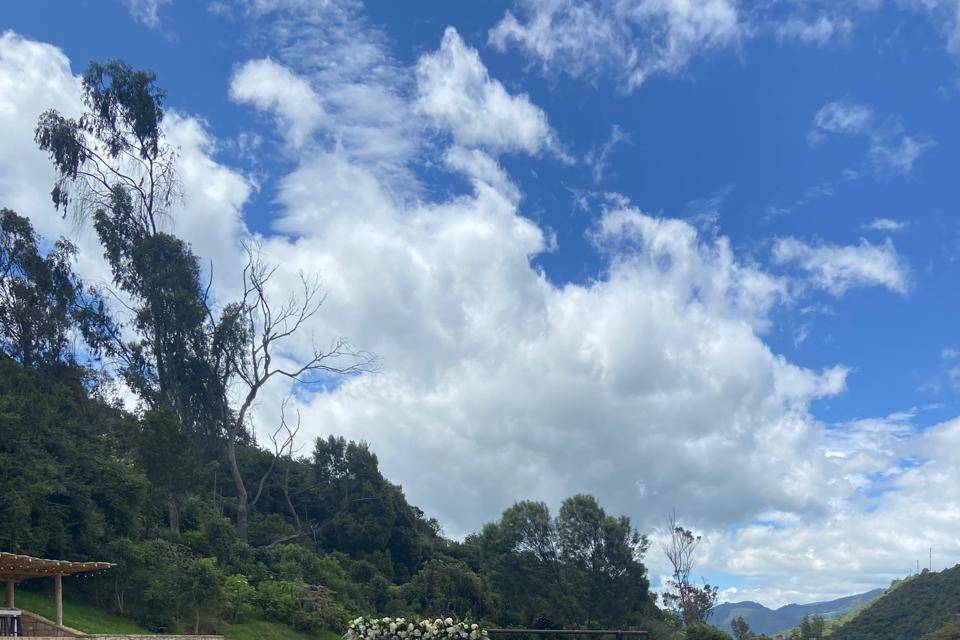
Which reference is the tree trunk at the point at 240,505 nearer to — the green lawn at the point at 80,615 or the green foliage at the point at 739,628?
the green lawn at the point at 80,615

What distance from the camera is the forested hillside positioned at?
5056 cm

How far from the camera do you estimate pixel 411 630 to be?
738 inches

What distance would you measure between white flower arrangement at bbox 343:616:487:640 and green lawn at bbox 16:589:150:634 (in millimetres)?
6008

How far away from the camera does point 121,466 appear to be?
82.5 ft

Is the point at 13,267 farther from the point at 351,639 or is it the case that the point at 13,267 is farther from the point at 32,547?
the point at 351,639

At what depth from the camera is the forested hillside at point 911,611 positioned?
50.6 meters

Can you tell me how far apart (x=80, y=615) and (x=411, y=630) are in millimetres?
8329

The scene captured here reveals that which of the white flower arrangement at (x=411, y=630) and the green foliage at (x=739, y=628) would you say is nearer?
the white flower arrangement at (x=411, y=630)

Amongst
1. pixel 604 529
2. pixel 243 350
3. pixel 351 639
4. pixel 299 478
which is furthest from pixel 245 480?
pixel 351 639

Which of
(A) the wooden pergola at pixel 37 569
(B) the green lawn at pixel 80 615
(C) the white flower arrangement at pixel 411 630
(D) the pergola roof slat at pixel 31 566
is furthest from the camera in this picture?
(B) the green lawn at pixel 80 615

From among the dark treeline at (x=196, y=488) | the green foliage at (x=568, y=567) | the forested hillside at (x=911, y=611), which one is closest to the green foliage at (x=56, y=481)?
the dark treeline at (x=196, y=488)

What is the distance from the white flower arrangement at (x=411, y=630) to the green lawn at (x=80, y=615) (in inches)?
237

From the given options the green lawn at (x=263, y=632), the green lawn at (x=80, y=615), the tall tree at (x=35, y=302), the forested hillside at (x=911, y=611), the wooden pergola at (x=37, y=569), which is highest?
the tall tree at (x=35, y=302)

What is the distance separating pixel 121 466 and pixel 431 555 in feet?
78.1
